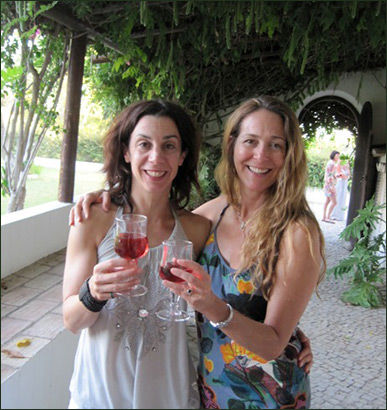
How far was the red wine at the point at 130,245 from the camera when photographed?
96 centimetres

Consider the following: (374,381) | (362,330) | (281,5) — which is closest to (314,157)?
(281,5)

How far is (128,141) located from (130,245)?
0.39m

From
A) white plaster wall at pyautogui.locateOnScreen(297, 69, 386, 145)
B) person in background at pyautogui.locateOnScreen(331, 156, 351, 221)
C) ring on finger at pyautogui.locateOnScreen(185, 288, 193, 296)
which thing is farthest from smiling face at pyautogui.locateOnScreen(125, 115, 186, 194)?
white plaster wall at pyautogui.locateOnScreen(297, 69, 386, 145)

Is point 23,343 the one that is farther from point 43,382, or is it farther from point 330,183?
point 330,183

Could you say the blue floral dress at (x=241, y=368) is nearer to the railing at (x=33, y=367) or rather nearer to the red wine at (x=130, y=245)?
the red wine at (x=130, y=245)

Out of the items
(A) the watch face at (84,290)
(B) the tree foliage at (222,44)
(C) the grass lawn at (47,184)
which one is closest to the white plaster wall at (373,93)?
(B) the tree foliage at (222,44)

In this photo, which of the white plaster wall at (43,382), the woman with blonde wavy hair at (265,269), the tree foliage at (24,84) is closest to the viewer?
the white plaster wall at (43,382)

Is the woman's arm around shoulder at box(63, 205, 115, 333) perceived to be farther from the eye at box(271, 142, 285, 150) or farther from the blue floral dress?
the eye at box(271, 142, 285, 150)

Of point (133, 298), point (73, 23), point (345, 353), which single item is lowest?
point (345, 353)

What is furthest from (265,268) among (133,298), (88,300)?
(88,300)

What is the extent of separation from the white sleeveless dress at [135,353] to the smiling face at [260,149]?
393 mm

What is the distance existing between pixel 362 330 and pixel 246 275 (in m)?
1.28

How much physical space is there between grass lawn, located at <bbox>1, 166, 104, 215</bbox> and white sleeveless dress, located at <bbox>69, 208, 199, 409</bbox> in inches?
25.6

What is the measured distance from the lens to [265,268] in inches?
43.2
